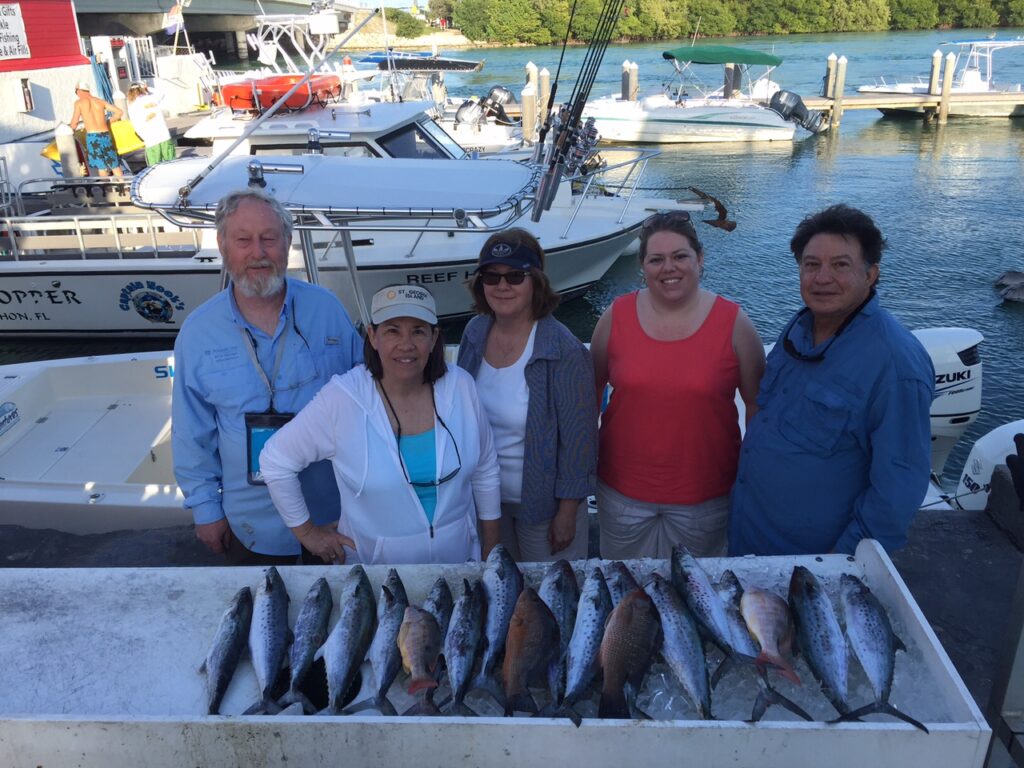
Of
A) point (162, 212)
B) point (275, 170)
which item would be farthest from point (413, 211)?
point (162, 212)

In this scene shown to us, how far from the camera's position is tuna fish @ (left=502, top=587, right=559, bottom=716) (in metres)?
1.83

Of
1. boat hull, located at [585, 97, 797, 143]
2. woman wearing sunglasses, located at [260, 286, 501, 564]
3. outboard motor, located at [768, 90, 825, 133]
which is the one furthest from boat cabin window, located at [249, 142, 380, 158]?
outboard motor, located at [768, 90, 825, 133]

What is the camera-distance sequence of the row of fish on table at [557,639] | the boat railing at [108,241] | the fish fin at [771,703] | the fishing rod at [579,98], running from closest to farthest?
the fish fin at [771,703]
the row of fish on table at [557,639]
the fishing rod at [579,98]
the boat railing at [108,241]

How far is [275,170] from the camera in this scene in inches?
168

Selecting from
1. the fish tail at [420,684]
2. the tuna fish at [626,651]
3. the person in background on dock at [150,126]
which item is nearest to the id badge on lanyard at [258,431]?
the fish tail at [420,684]

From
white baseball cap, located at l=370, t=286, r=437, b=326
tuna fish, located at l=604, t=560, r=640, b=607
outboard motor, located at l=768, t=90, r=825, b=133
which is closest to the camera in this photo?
tuna fish, located at l=604, t=560, r=640, b=607

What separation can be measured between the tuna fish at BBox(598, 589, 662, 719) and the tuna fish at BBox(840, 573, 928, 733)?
0.45 meters

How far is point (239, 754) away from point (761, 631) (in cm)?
124

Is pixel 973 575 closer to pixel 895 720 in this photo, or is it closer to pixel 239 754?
pixel 895 720

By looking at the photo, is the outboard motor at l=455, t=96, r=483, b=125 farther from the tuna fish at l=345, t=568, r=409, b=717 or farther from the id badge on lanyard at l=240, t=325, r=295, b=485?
the tuna fish at l=345, t=568, r=409, b=717

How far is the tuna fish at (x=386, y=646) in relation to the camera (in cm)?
181

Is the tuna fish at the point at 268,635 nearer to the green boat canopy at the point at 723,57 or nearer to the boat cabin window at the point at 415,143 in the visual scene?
the boat cabin window at the point at 415,143

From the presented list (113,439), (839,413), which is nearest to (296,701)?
(839,413)

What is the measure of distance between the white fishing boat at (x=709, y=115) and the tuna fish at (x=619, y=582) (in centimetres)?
2300
